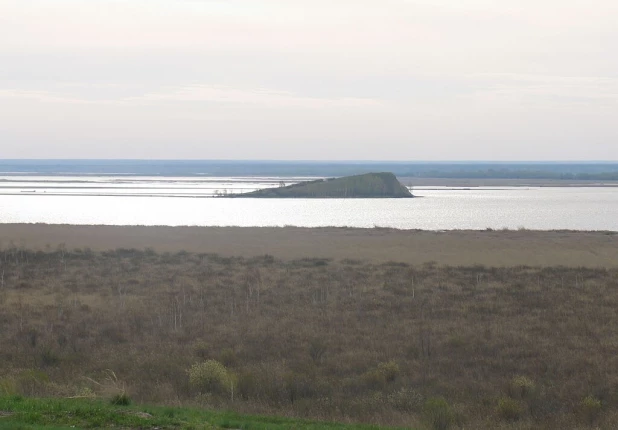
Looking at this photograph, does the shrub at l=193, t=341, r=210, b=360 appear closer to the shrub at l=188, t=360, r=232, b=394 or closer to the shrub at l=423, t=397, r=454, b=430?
the shrub at l=188, t=360, r=232, b=394

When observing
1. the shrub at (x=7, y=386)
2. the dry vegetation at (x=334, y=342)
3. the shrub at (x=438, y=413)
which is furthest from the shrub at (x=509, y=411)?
the shrub at (x=7, y=386)

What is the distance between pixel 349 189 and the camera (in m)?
145

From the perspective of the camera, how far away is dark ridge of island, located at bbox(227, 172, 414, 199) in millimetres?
140125

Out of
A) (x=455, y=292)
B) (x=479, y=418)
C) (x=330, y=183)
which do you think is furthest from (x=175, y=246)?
(x=330, y=183)

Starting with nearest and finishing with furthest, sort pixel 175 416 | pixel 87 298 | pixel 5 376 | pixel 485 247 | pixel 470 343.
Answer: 1. pixel 175 416
2. pixel 5 376
3. pixel 470 343
4. pixel 87 298
5. pixel 485 247

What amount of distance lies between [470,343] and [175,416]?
31.0ft

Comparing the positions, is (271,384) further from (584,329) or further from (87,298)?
(87,298)

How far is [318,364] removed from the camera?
58.5ft

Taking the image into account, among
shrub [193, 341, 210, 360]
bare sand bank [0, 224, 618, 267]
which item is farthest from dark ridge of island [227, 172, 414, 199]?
shrub [193, 341, 210, 360]

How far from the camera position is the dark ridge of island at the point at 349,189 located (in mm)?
140125

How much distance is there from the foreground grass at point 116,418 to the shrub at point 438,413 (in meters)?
1.55

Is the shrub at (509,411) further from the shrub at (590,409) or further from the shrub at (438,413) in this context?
the shrub at (590,409)

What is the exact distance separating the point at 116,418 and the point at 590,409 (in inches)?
324

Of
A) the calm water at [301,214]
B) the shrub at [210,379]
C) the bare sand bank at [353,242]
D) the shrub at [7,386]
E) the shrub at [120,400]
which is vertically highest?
the shrub at [120,400]
